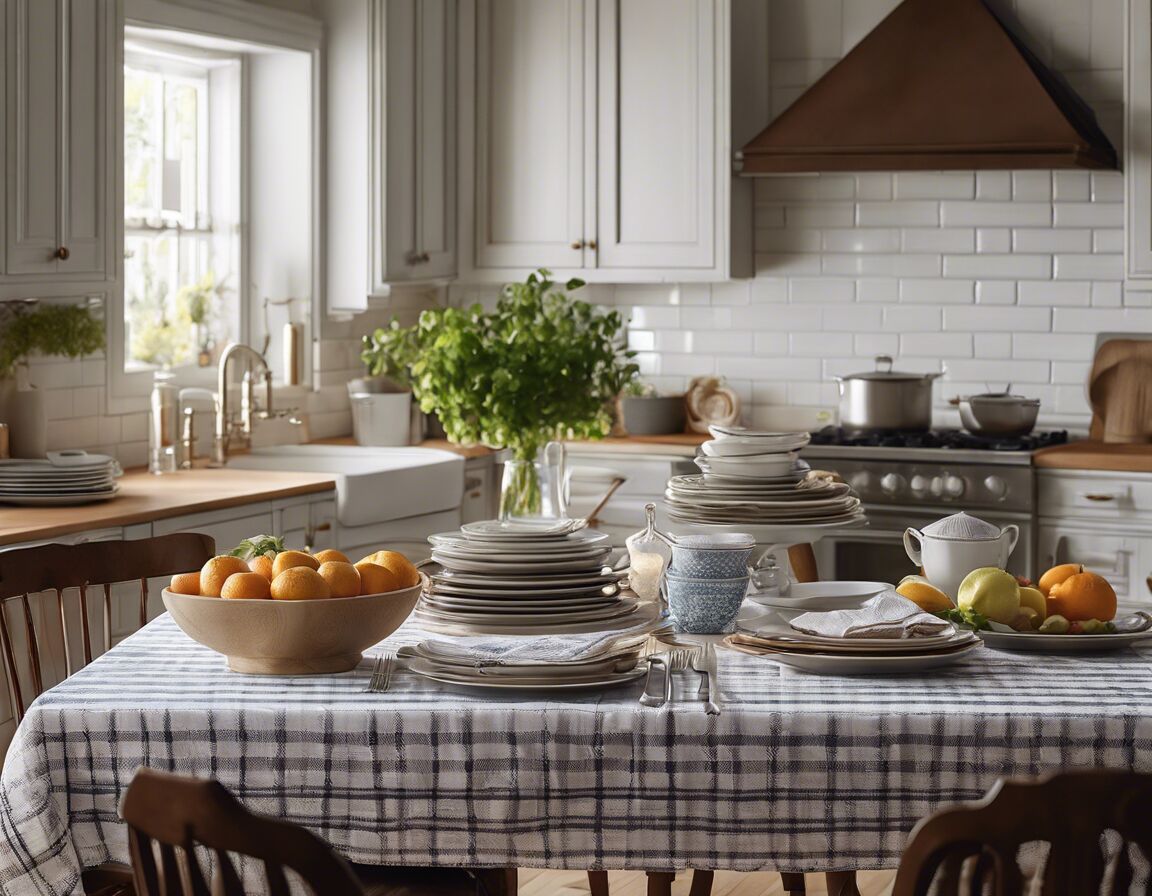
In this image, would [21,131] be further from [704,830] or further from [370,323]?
[704,830]

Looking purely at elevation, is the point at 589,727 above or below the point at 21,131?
below

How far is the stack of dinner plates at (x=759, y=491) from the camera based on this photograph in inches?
108

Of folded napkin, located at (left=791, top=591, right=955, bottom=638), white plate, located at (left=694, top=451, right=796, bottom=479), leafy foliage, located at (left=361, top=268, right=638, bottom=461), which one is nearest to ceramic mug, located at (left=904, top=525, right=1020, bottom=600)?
folded napkin, located at (left=791, top=591, right=955, bottom=638)

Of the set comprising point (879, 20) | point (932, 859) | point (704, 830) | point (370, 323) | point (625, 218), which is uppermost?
point (879, 20)

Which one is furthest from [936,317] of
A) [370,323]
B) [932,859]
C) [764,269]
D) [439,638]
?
[932,859]

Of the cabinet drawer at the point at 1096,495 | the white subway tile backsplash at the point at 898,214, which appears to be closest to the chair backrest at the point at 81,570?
the cabinet drawer at the point at 1096,495

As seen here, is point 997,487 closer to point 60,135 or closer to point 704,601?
point 704,601

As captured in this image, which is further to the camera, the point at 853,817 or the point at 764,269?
the point at 764,269

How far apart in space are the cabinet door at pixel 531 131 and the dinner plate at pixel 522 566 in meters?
3.25

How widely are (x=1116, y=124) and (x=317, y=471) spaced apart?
110 inches

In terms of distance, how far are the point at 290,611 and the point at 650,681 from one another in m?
0.47

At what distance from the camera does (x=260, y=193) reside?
17.1 feet

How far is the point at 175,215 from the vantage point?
4922 millimetres

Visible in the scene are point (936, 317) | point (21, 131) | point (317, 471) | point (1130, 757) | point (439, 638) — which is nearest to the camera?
point (1130, 757)
